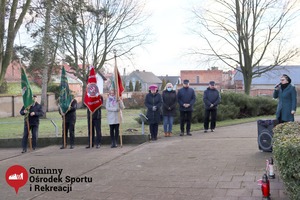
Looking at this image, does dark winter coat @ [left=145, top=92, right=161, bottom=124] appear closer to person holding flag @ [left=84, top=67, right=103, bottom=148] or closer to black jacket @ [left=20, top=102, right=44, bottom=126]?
person holding flag @ [left=84, top=67, right=103, bottom=148]

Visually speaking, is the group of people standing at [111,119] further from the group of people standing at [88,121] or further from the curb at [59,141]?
the curb at [59,141]

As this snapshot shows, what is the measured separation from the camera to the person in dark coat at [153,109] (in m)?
11.8

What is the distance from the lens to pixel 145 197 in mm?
5934

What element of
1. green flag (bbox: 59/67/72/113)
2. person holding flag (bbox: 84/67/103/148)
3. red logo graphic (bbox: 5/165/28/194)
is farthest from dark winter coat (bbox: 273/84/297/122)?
green flag (bbox: 59/67/72/113)

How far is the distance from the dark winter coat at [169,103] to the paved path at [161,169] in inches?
41.0

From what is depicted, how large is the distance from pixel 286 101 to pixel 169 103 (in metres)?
A: 4.29

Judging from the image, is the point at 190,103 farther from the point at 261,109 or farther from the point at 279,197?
the point at 261,109

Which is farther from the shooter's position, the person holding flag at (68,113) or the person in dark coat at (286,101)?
the person holding flag at (68,113)

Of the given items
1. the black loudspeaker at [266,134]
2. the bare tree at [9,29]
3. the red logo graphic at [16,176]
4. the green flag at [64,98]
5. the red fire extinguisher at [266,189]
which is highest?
the bare tree at [9,29]

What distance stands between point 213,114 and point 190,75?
84.1 metres

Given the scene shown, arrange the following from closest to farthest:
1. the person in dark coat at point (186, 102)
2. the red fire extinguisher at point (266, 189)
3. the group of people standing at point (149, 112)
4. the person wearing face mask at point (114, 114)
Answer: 1. the red fire extinguisher at point (266, 189)
2. the person wearing face mask at point (114, 114)
3. the group of people standing at point (149, 112)
4. the person in dark coat at point (186, 102)

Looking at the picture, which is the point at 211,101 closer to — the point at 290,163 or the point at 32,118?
the point at 32,118

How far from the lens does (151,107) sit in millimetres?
11953

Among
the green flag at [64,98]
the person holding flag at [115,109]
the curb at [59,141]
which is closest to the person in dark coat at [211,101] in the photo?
the curb at [59,141]
